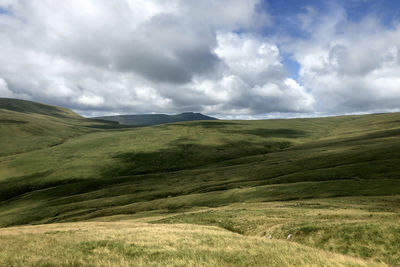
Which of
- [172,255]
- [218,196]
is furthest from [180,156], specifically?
[172,255]

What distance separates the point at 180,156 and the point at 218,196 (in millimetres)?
98512

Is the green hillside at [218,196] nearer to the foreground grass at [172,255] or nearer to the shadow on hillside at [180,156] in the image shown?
the foreground grass at [172,255]

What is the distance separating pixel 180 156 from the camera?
168m

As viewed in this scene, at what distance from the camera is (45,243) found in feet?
70.4

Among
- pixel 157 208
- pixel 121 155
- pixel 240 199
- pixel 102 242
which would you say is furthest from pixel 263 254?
pixel 121 155

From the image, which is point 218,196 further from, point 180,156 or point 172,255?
point 180,156

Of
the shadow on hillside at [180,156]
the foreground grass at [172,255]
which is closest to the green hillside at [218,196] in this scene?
Result: the foreground grass at [172,255]

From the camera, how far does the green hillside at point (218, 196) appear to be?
19.4 m

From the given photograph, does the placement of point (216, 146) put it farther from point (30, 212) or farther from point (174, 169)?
point (30, 212)

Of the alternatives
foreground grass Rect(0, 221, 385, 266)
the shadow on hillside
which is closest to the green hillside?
foreground grass Rect(0, 221, 385, 266)

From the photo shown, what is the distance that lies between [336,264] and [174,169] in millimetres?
137042

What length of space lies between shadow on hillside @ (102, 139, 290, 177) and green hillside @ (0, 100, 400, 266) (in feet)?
2.28

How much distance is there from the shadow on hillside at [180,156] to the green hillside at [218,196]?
2.28 feet

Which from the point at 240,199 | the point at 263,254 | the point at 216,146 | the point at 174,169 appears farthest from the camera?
the point at 216,146
